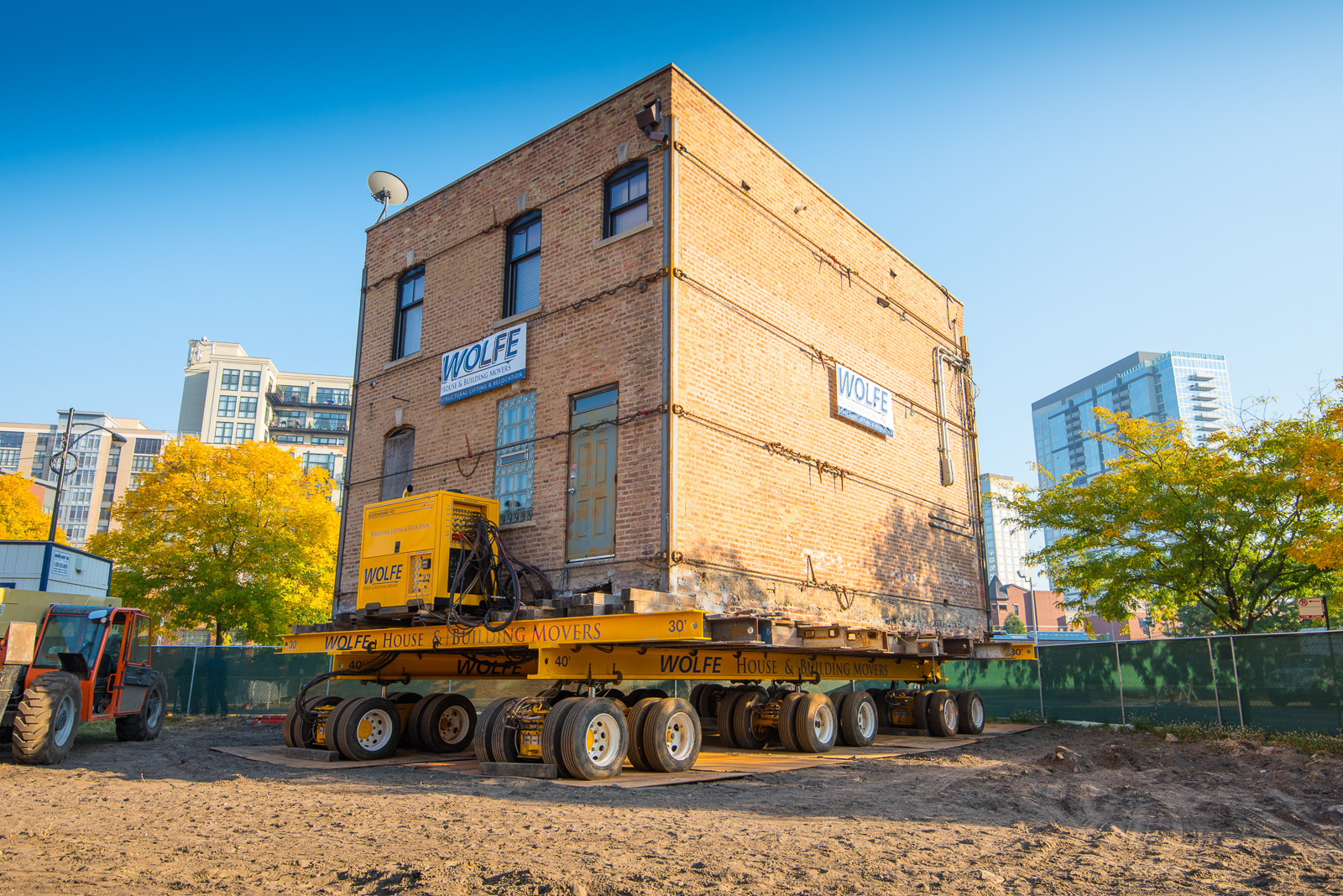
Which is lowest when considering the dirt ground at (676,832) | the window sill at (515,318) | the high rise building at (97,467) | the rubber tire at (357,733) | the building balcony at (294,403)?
the dirt ground at (676,832)

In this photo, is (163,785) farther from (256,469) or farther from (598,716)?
(256,469)

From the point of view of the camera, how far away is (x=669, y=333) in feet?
41.3

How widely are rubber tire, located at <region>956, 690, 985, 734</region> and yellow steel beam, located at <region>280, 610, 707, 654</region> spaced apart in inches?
386

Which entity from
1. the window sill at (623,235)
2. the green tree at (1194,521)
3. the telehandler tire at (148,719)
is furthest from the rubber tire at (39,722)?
the green tree at (1194,521)

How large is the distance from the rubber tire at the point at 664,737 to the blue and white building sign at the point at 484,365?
242 inches

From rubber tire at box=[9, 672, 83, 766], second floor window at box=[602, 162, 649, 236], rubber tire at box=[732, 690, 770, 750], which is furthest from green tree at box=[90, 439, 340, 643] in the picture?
second floor window at box=[602, 162, 649, 236]

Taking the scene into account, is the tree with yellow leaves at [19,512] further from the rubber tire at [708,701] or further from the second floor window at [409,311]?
the rubber tire at [708,701]

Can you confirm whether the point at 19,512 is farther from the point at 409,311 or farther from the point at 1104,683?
the point at 1104,683

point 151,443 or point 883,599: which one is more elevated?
point 151,443

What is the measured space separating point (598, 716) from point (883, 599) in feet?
26.0

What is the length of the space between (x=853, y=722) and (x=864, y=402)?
233 inches

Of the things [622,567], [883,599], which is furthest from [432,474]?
[883,599]

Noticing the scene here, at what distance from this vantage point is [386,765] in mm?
11586

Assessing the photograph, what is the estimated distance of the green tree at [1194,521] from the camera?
1862cm
